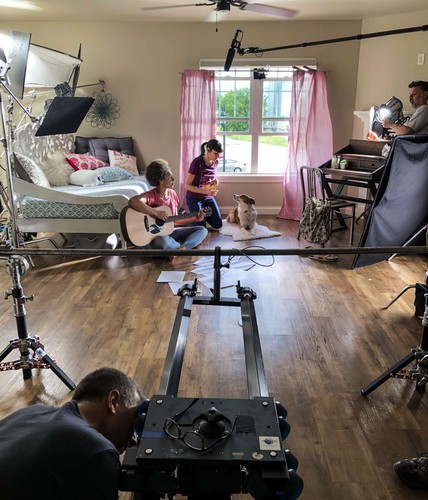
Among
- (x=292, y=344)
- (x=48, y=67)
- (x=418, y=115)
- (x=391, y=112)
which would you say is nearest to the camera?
(x=292, y=344)

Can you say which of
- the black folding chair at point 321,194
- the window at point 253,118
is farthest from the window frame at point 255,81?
the black folding chair at point 321,194

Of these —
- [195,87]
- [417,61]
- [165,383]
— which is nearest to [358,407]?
[165,383]

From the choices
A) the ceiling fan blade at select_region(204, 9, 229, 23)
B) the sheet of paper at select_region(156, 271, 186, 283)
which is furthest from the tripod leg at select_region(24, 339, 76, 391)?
the ceiling fan blade at select_region(204, 9, 229, 23)

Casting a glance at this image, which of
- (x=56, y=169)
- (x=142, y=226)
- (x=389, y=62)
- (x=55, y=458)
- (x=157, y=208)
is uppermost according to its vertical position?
(x=389, y=62)

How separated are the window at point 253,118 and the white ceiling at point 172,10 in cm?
64

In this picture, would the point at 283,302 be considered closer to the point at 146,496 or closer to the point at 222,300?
the point at 222,300

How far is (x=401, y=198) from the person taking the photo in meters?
2.61

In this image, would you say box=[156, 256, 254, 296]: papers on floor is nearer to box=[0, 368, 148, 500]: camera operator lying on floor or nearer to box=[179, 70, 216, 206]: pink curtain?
box=[179, 70, 216, 206]: pink curtain

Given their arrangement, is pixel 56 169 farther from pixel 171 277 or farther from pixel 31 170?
pixel 171 277

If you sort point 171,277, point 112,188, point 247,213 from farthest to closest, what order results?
point 247,213
point 112,188
point 171,277

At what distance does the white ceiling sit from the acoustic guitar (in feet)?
6.16

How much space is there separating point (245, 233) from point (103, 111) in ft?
7.70

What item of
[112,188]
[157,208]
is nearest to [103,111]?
A: [112,188]

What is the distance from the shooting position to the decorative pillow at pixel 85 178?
4777 mm
